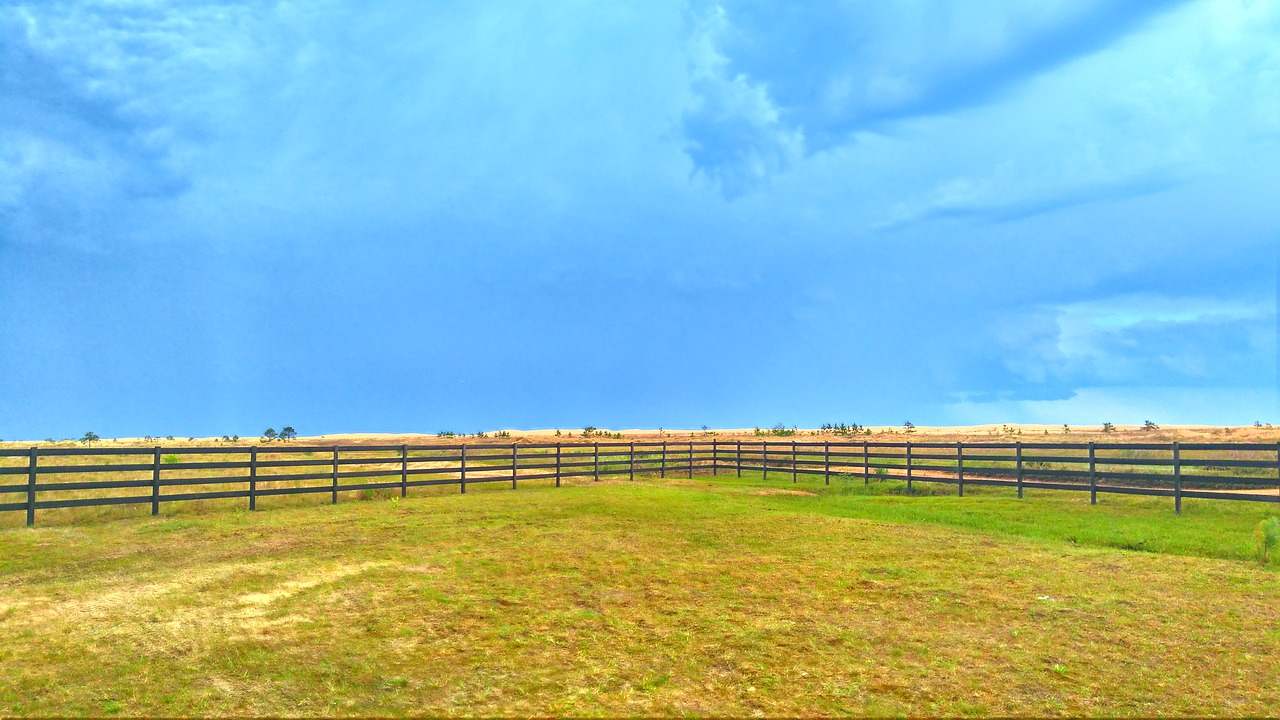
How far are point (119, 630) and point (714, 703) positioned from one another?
652 cm

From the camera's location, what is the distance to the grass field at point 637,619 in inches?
242

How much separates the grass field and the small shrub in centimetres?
53

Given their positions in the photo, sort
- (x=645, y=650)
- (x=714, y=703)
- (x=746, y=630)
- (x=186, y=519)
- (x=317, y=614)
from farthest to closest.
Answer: (x=186, y=519)
(x=317, y=614)
(x=746, y=630)
(x=645, y=650)
(x=714, y=703)

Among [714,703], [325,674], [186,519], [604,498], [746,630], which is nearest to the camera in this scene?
[714,703]

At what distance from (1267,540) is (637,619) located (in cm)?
1072

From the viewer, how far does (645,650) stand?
7172mm

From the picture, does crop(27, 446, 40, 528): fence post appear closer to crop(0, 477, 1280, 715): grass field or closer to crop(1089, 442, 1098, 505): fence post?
crop(0, 477, 1280, 715): grass field

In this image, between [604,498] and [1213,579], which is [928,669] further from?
[604,498]

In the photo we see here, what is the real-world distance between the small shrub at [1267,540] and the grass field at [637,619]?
0.53 m

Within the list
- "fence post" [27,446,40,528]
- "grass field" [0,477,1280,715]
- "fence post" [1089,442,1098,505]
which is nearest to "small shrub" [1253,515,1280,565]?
"grass field" [0,477,1280,715]

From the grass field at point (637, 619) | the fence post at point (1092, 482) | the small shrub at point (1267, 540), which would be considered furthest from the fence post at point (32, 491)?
the fence post at point (1092, 482)

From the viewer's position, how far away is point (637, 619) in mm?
8258

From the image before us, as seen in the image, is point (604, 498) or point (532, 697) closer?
point (532, 697)

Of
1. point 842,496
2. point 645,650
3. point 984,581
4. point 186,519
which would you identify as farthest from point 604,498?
point 645,650
